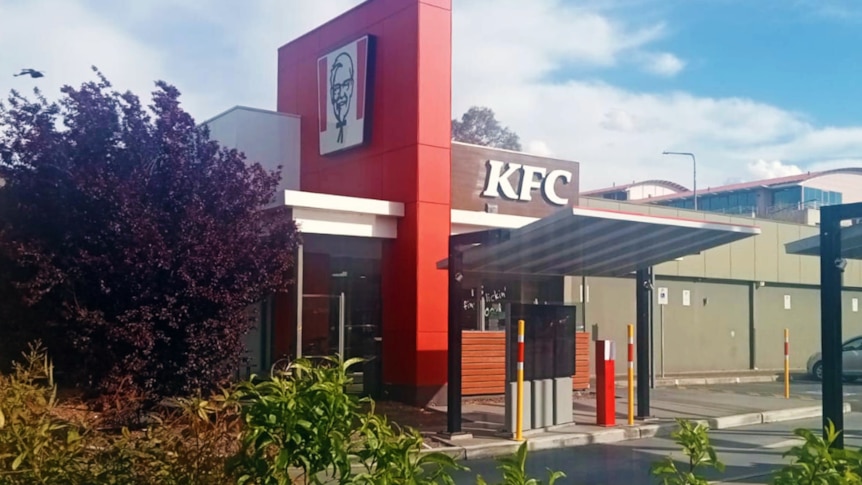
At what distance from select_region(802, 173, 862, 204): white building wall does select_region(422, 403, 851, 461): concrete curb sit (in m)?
41.2

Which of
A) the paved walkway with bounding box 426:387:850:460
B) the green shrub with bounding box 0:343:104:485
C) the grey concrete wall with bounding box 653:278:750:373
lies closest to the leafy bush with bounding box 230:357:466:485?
the green shrub with bounding box 0:343:104:485

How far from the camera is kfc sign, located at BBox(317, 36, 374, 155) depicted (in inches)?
688

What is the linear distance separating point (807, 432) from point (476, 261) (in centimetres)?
948

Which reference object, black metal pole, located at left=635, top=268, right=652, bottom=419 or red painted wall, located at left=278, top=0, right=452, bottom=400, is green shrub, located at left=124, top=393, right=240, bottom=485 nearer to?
black metal pole, located at left=635, top=268, right=652, bottom=419

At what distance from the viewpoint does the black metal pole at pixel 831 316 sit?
8.29 m

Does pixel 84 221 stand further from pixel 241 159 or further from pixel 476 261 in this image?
pixel 476 261

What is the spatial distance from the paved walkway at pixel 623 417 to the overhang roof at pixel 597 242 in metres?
2.48

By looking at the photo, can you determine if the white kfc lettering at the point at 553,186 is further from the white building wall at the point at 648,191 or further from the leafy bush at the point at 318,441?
the white building wall at the point at 648,191

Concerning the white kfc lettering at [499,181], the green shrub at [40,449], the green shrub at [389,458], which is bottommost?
the green shrub at [40,449]

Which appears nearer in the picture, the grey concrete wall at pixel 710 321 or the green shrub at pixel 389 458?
the green shrub at pixel 389 458

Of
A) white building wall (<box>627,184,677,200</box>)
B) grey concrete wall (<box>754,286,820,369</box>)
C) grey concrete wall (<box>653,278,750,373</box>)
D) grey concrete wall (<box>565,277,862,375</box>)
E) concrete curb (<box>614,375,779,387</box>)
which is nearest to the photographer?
concrete curb (<box>614,375,779,387</box>)

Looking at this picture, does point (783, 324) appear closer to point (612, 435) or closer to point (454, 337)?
point (612, 435)

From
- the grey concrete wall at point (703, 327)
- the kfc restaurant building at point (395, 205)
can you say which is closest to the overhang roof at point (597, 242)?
the kfc restaurant building at point (395, 205)

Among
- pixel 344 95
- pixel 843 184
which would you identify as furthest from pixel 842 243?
pixel 843 184
